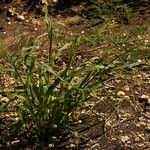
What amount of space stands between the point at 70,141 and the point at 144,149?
467 mm

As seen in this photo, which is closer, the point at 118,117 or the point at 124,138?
the point at 124,138

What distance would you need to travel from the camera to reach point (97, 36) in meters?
2.74

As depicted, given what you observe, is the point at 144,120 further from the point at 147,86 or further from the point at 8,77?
the point at 8,77

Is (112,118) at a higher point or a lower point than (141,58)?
lower

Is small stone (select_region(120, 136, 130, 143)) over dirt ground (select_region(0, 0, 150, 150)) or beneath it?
beneath

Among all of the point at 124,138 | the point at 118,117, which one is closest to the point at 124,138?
the point at 124,138

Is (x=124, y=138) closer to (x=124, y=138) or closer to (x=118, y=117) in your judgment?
(x=124, y=138)

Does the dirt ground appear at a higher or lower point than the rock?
higher

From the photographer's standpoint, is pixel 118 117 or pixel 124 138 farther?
pixel 118 117

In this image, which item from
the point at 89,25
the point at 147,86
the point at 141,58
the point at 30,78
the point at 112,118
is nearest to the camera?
the point at 30,78

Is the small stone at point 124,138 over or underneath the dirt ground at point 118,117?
underneath

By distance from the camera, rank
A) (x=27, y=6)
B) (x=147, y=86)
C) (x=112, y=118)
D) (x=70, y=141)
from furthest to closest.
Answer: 1. (x=27, y=6)
2. (x=147, y=86)
3. (x=112, y=118)
4. (x=70, y=141)

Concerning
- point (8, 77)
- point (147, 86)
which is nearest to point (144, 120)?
point (147, 86)

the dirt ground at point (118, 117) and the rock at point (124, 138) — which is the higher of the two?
the dirt ground at point (118, 117)
